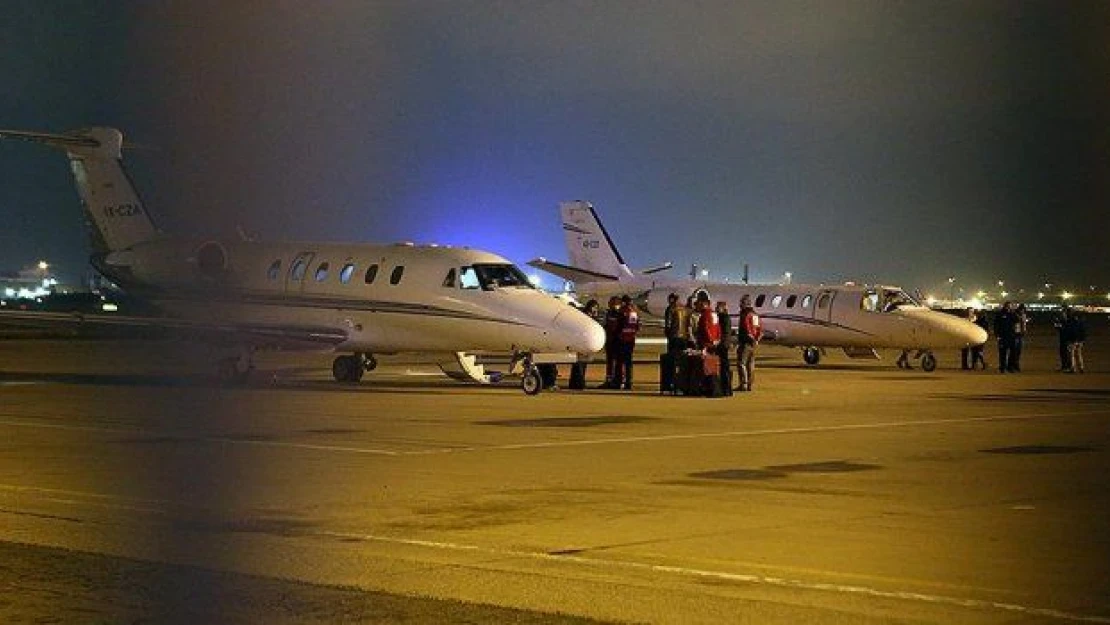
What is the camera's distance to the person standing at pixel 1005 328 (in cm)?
4278

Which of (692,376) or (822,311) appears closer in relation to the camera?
(692,376)

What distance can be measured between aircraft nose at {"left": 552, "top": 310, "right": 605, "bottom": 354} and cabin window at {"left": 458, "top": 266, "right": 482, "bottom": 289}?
2.09m

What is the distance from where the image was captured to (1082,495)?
48.7 ft

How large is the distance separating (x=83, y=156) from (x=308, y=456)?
71.4 ft

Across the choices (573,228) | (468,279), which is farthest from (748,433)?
(573,228)

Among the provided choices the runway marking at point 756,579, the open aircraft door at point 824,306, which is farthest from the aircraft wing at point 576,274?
the runway marking at point 756,579

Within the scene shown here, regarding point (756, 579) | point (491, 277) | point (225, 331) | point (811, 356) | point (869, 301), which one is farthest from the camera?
point (811, 356)

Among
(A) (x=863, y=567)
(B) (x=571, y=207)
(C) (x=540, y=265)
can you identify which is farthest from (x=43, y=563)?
(B) (x=571, y=207)

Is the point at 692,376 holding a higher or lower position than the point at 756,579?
higher

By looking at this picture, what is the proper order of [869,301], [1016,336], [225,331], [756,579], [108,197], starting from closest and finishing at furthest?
[756,579], [225,331], [108,197], [1016,336], [869,301]

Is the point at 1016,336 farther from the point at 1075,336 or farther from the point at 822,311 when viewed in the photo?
the point at 822,311

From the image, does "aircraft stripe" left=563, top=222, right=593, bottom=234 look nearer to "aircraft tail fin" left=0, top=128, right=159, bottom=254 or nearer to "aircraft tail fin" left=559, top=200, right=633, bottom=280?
"aircraft tail fin" left=559, top=200, right=633, bottom=280

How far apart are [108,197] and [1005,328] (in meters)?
22.7

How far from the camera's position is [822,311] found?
153 feet
